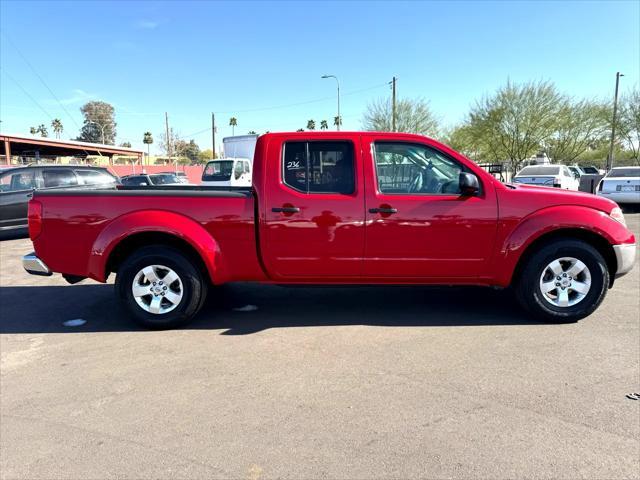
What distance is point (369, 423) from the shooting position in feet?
9.00

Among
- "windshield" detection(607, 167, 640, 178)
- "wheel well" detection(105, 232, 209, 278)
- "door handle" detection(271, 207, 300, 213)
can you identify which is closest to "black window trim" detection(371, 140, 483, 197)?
"door handle" detection(271, 207, 300, 213)

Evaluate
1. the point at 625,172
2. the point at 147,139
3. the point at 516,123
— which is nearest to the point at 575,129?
the point at 516,123

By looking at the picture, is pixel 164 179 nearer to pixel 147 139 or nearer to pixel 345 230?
pixel 345 230

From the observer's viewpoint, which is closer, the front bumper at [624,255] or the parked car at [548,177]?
the front bumper at [624,255]

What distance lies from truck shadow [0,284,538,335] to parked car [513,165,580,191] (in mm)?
10521

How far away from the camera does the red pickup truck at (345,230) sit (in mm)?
4191

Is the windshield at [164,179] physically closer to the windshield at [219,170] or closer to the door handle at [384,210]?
the windshield at [219,170]

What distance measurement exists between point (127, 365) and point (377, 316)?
8.06 ft

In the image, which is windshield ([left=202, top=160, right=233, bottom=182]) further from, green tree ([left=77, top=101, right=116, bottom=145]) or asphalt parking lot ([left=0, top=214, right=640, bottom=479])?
green tree ([left=77, top=101, right=116, bottom=145])

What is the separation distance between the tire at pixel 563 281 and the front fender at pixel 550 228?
0.17 meters

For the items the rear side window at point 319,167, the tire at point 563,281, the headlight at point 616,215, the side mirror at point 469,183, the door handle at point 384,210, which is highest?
the rear side window at point 319,167

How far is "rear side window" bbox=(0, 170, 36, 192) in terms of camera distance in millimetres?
9914

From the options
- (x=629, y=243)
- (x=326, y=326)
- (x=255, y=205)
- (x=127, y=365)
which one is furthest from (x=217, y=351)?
(x=629, y=243)

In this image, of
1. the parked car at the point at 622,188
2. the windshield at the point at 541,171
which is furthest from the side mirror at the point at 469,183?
the windshield at the point at 541,171
